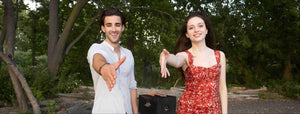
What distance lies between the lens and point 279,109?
855cm

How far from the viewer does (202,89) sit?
2.47 meters

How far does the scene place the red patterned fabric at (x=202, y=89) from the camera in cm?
244

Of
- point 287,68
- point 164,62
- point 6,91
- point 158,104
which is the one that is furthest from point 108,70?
point 287,68

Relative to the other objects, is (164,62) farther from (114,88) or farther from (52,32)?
(52,32)

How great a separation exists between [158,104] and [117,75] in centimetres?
312

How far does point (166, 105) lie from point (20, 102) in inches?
140

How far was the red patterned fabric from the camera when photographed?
8.02ft

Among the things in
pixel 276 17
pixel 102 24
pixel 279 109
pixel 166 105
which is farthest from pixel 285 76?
pixel 102 24

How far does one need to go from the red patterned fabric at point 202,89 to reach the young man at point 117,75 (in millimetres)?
535

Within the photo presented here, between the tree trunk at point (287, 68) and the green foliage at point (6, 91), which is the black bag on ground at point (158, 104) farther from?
the tree trunk at point (287, 68)

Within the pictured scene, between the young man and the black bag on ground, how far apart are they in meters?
2.84

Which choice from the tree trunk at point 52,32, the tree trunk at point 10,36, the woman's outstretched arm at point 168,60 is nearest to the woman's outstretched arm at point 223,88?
the woman's outstretched arm at point 168,60

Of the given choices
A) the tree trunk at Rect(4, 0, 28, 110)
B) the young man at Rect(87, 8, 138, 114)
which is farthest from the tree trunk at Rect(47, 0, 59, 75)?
the young man at Rect(87, 8, 138, 114)

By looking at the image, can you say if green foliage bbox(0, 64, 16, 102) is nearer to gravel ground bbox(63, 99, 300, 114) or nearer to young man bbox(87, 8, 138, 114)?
gravel ground bbox(63, 99, 300, 114)
